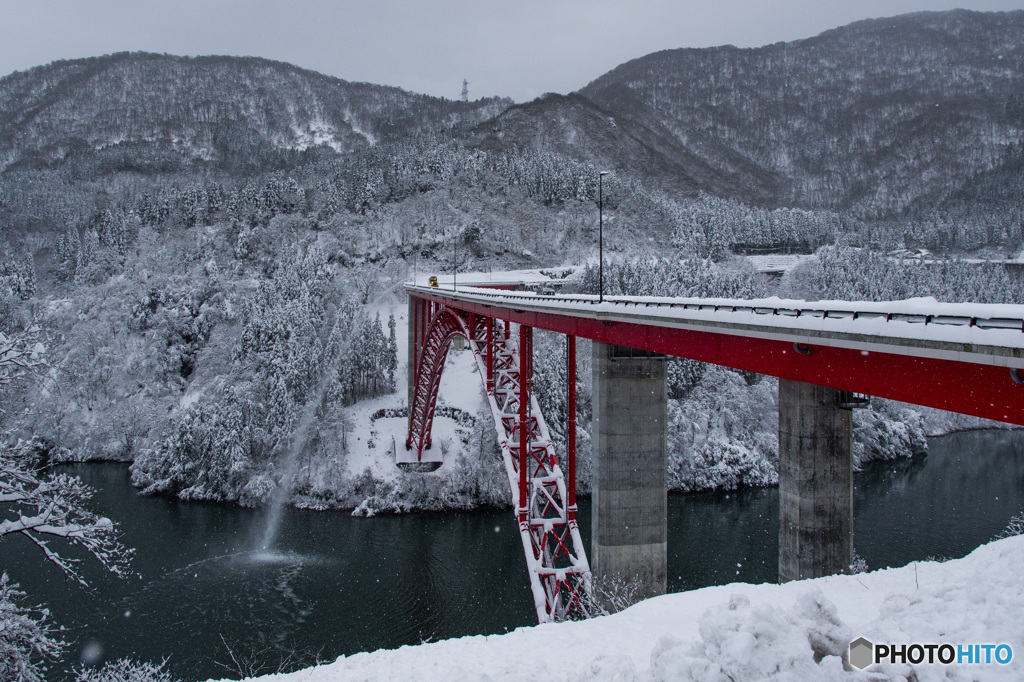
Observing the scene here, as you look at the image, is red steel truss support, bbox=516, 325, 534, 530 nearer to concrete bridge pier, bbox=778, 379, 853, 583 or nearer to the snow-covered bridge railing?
the snow-covered bridge railing

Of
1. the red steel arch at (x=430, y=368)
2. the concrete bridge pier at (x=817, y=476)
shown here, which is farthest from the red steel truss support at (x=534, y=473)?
the concrete bridge pier at (x=817, y=476)

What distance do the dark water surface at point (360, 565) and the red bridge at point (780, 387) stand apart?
11.7 m

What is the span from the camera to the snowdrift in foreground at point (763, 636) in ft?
18.3

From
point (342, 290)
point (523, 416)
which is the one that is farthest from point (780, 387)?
point (342, 290)

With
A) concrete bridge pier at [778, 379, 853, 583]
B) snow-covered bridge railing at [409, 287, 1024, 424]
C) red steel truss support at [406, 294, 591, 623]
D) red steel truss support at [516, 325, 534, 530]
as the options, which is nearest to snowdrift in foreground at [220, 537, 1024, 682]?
concrete bridge pier at [778, 379, 853, 583]

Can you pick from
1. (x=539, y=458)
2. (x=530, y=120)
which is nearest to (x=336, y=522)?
(x=539, y=458)

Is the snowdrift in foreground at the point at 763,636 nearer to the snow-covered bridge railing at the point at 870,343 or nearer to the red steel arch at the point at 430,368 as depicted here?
the snow-covered bridge railing at the point at 870,343

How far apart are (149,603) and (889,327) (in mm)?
31123

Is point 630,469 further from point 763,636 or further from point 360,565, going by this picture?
point 360,565

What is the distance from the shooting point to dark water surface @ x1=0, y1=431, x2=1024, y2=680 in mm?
23641

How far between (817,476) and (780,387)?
1.87m

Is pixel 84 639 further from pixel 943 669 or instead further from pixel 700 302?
pixel 943 669

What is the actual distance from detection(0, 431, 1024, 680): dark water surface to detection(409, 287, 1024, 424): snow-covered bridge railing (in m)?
16.9

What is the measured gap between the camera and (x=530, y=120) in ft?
513
